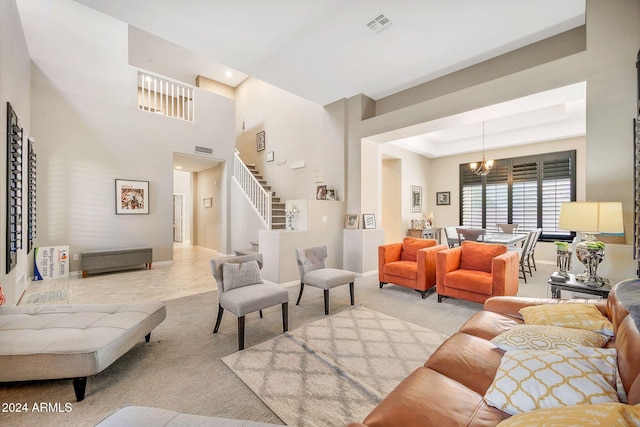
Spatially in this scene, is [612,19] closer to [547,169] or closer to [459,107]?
[459,107]

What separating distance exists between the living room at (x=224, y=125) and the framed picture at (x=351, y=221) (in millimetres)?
123

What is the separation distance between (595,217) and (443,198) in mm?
6060

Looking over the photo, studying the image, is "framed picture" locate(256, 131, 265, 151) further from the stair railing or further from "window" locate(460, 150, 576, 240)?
"window" locate(460, 150, 576, 240)

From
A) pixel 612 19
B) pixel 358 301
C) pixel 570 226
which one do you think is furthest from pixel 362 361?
pixel 612 19

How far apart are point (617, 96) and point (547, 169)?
14.5ft

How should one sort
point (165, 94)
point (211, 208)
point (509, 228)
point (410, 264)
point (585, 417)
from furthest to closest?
point (211, 208)
point (165, 94)
point (509, 228)
point (410, 264)
point (585, 417)

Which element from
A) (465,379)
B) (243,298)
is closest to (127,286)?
(243,298)

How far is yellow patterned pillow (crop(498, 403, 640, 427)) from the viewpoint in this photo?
0.70m

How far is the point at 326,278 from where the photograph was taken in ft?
10.9

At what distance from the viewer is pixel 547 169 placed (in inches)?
255

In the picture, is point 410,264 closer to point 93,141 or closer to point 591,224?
point 591,224

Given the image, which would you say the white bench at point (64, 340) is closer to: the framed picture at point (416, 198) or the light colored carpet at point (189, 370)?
the light colored carpet at point (189, 370)

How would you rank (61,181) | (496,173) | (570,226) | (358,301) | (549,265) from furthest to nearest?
(496,173) < (549,265) < (61,181) < (358,301) < (570,226)

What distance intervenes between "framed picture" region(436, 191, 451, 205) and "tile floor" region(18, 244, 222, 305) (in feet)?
22.3
